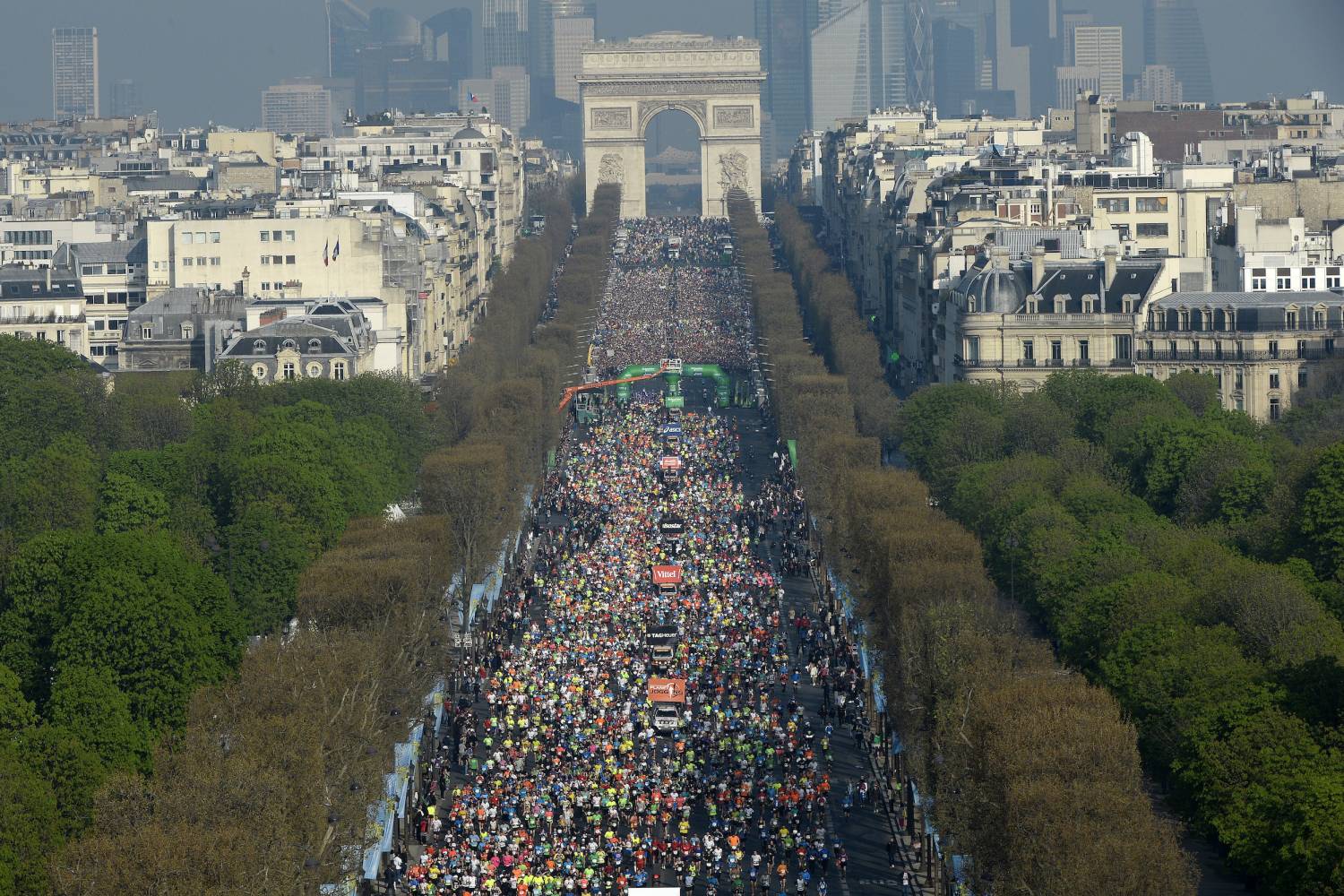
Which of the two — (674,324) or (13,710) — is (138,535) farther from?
(674,324)

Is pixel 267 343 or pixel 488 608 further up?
pixel 267 343

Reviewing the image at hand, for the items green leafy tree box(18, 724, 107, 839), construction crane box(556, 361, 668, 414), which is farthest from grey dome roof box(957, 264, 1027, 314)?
green leafy tree box(18, 724, 107, 839)

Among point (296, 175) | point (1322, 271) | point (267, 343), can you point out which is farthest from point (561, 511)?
point (296, 175)

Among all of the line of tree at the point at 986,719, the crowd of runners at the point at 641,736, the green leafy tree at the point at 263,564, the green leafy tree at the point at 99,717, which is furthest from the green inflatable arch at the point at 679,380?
the green leafy tree at the point at 99,717

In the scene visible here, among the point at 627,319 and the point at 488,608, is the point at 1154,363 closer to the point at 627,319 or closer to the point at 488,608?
the point at 488,608

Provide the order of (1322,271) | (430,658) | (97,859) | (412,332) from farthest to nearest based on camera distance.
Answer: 1. (412,332)
2. (1322,271)
3. (430,658)
4. (97,859)
